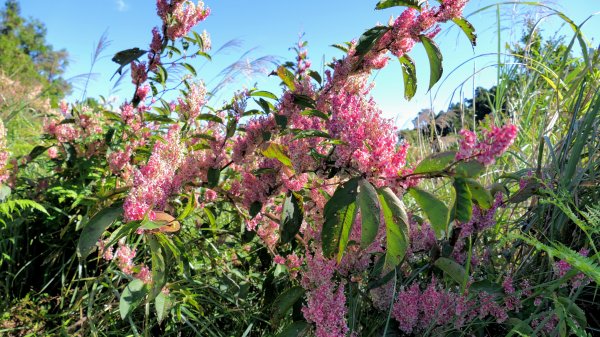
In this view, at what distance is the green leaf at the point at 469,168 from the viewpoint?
844 mm

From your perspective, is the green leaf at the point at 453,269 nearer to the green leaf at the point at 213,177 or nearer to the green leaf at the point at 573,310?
the green leaf at the point at 573,310

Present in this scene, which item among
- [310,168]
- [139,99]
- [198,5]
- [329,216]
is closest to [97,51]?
[139,99]

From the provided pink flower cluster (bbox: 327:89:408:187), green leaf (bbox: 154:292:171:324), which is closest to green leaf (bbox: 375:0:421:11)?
pink flower cluster (bbox: 327:89:408:187)

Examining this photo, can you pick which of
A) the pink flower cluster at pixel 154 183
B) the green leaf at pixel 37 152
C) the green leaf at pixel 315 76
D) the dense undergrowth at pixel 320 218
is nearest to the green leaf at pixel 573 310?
the dense undergrowth at pixel 320 218

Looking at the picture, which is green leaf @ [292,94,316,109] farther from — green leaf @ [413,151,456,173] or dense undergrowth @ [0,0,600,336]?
green leaf @ [413,151,456,173]

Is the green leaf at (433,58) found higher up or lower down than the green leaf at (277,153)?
higher up

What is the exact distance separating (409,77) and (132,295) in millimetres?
1028

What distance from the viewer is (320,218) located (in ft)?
4.33

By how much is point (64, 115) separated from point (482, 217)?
187cm

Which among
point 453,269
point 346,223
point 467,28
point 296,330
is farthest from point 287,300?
point 467,28

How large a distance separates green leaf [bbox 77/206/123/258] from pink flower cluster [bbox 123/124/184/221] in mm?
60

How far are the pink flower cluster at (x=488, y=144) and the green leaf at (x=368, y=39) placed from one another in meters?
0.33

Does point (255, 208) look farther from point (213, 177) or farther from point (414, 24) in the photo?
point (414, 24)

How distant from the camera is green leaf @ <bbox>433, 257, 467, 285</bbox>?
3.43 ft
